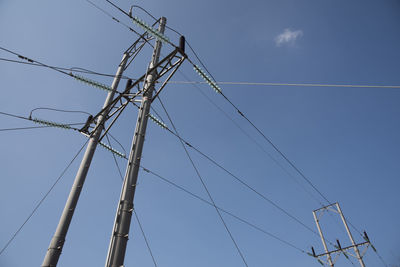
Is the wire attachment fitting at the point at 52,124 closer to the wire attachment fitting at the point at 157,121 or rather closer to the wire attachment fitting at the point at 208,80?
the wire attachment fitting at the point at 157,121

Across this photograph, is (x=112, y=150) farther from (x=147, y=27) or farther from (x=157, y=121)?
(x=147, y=27)

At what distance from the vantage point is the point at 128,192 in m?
5.56

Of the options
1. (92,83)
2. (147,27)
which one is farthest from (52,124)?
(147,27)

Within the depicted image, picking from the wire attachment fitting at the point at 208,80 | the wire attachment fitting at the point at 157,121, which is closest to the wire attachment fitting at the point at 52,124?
the wire attachment fitting at the point at 157,121

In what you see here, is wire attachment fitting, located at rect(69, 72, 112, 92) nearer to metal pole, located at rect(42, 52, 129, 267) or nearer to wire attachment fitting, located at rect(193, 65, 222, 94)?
metal pole, located at rect(42, 52, 129, 267)

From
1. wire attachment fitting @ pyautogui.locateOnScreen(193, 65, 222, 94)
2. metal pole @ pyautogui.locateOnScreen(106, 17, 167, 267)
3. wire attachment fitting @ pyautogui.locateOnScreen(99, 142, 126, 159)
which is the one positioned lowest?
metal pole @ pyautogui.locateOnScreen(106, 17, 167, 267)

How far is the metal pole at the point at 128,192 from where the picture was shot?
4785 millimetres

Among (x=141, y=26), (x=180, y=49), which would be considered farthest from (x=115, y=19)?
(x=180, y=49)

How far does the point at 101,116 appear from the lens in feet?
29.3

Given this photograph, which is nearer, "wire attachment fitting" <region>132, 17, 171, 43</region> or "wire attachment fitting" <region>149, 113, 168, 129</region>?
"wire attachment fitting" <region>132, 17, 171, 43</region>

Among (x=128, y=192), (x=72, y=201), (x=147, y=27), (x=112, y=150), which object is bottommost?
(x=128, y=192)

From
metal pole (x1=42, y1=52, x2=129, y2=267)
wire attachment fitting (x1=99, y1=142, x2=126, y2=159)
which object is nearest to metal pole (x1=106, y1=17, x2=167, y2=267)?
metal pole (x1=42, y1=52, x2=129, y2=267)

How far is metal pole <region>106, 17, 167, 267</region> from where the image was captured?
15.7 ft

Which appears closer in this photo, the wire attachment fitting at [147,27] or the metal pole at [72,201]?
the metal pole at [72,201]
